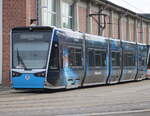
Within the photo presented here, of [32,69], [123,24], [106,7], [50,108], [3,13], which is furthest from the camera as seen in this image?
[123,24]

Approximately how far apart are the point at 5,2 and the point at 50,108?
64.5ft

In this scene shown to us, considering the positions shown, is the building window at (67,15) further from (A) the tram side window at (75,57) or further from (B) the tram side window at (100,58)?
(A) the tram side window at (75,57)

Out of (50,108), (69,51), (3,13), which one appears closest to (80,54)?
(69,51)

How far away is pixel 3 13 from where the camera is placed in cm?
3403

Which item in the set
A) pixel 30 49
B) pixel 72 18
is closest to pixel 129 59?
pixel 72 18

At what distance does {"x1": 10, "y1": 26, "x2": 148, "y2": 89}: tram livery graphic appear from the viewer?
23.2 metres

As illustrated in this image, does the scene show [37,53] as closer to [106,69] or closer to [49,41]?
[49,41]

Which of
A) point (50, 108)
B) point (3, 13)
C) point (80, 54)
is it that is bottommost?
point (50, 108)

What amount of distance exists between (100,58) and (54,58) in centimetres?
685

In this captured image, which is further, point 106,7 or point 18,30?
point 106,7

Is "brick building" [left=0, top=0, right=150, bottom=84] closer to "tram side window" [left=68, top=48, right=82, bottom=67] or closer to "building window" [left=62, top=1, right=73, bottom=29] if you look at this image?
"building window" [left=62, top=1, right=73, bottom=29]

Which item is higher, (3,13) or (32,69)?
(3,13)

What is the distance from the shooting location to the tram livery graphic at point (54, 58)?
23250mm

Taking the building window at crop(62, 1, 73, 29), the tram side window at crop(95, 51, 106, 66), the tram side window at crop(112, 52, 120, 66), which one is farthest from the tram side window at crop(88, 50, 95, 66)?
the building window at crop(62, 1, 73, 29)
